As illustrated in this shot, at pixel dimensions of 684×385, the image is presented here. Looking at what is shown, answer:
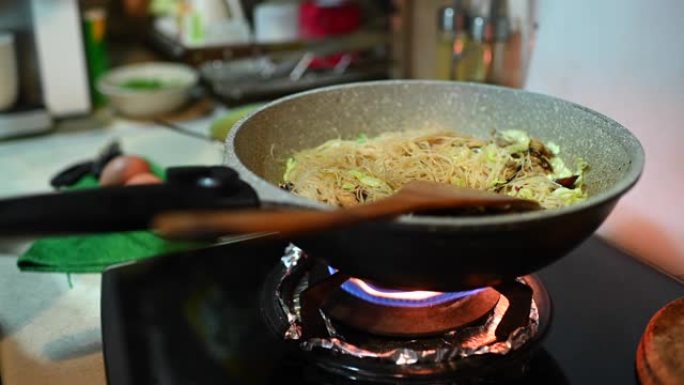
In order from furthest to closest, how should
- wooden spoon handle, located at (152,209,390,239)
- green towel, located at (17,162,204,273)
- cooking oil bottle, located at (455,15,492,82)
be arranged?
1. cooking oil bottle, located at (455,15,492,82)
2. green towel, located at (17,162,204,273)
3. wooden spoon handle, located at (152,209,390,239)

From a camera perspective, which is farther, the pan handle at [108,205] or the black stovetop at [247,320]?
the black stovetop at [247,320]

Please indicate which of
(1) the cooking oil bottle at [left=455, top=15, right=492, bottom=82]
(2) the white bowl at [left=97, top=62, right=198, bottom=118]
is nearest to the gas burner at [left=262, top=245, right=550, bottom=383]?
(1) the cooking oil bottle at [left=455, top=15, right=492, bottom=82]

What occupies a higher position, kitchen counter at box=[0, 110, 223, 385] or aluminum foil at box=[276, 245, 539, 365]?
aluminum foil at box=[276, 245, 539, 365]

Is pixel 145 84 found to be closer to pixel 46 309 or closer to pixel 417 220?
pixel 46 309

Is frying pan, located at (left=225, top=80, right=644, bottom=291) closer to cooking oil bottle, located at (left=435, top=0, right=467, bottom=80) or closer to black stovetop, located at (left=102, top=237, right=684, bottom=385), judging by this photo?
black stovetop, located at (left=102, top=237, right=684, bottom=385)

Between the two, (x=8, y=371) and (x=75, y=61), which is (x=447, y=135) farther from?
(x=75, y=61)

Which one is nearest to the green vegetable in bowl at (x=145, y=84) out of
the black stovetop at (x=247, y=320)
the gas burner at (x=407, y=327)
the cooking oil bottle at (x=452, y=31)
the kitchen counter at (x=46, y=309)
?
the kitchen counter at (x=46, y=309)

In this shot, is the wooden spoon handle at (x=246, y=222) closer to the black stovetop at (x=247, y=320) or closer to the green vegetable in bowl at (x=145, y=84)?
the black stovetop at (x=247, y=320)

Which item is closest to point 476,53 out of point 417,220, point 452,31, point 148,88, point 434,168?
point 452,31
